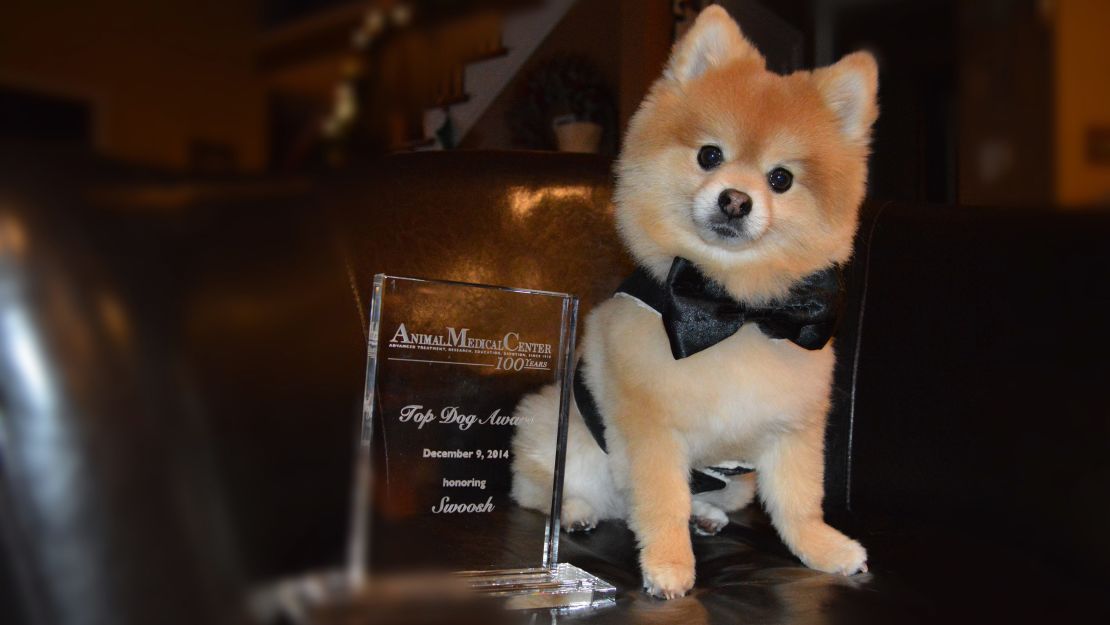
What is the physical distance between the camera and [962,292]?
1613mm

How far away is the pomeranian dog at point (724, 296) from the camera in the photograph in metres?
1.33

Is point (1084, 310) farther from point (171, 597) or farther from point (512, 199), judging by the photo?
point (171, 597)

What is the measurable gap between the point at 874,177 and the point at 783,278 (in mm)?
816

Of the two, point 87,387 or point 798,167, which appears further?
point 798,167

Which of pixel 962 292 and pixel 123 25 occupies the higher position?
pixel 123 25

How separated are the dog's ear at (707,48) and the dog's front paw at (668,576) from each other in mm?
780

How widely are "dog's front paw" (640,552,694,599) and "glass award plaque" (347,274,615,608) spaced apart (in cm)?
6

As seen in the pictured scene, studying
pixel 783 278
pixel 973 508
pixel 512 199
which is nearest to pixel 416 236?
pixel 512 199

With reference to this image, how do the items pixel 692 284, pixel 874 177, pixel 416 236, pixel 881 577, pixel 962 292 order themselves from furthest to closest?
pixel 874 177 < pixel 416 236 < pixel 962 292 < pixel 692 284 < pixel 881 577

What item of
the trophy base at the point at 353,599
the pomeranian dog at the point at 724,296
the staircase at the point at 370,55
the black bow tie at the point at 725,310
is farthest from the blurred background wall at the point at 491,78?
the black bow tie at the point at 725,310

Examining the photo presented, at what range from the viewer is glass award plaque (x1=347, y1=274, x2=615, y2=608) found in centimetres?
119

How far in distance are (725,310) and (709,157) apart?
0.25 metres

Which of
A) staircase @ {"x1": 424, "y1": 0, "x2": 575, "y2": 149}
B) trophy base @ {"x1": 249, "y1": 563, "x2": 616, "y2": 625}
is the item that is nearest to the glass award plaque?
trophy base @ {"x1": 249, "y1": 563, "x2": 616, "y2": 625}

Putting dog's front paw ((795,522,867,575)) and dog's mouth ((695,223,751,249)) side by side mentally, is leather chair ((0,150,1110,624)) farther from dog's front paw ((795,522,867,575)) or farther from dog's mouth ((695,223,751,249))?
dog's mouth ((695,223,751,249))
